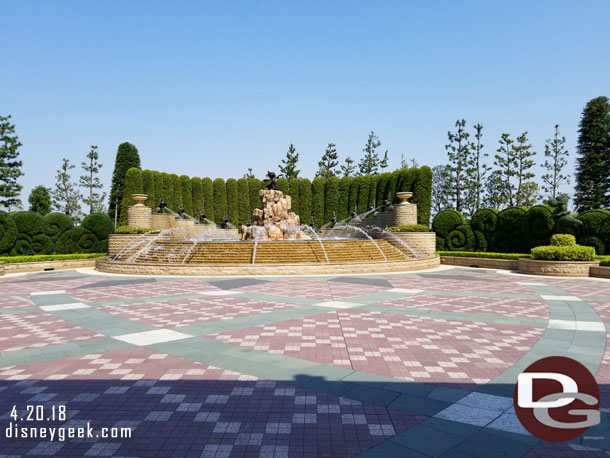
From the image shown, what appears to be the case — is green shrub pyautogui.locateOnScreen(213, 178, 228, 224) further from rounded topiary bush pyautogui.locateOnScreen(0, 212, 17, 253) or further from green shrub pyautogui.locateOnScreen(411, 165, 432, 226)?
green shrub pyautogui.locateOnScreen(411, 165, 432, 226)

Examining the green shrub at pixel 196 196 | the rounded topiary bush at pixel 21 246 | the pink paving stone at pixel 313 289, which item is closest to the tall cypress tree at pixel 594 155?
the pink paving stone at pixel 313 289

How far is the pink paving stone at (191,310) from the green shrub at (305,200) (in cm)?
2782

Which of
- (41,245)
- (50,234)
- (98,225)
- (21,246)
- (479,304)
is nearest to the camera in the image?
(479,304)

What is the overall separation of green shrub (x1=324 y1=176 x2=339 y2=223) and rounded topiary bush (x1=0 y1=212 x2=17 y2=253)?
84.6 feet

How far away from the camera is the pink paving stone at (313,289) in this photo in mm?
10453

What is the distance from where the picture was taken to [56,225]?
72.1 ft

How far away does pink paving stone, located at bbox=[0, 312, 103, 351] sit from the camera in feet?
19.9

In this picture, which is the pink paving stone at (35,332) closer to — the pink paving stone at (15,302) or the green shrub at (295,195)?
the pink paving stone at (15,302)

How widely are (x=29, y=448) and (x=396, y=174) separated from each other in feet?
104

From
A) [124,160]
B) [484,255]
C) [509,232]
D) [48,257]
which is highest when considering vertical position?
[124,160]

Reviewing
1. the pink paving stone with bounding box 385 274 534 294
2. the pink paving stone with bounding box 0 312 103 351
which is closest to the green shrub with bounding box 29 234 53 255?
the pink paving stone with bounding box 0 312 103 351

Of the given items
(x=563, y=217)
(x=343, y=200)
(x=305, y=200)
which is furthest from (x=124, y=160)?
(x=563, y=217)

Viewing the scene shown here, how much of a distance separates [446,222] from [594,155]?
28.4 meters

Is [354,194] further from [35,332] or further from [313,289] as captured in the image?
[35,332]
